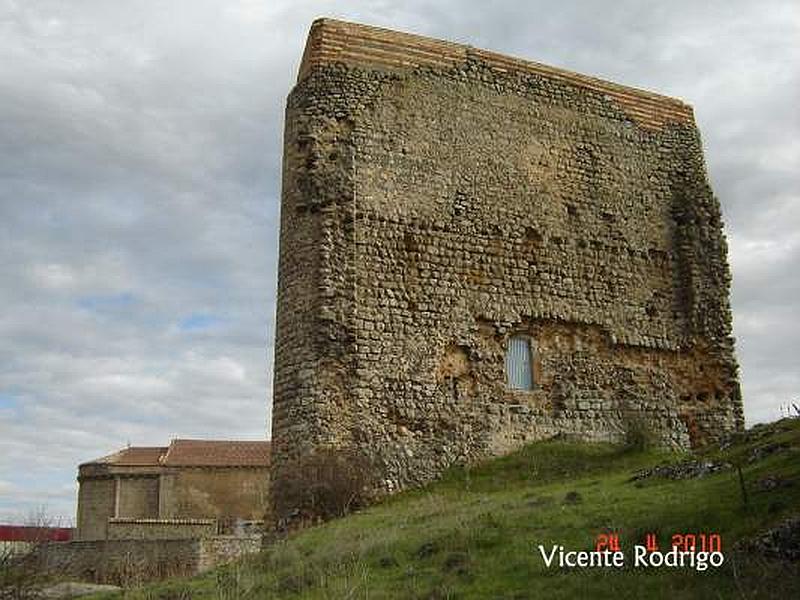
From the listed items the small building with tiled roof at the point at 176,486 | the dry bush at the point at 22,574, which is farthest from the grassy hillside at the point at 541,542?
the small building with tiled roof at the point at 176,486

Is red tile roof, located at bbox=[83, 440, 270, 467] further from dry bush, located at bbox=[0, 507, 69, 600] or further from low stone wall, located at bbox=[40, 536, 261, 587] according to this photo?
dry bush, located at bbox=[0, 507, 69, 600]

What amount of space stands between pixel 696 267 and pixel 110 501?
27.5 metres

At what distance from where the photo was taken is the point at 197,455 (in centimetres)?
3725

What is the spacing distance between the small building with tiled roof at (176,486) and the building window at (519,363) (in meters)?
20.8

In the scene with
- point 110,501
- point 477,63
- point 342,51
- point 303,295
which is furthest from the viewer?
point 110,501

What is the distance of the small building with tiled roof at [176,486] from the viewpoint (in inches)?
1410

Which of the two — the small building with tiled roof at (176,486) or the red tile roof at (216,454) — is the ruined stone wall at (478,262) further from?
the red tile roof at (216,454)

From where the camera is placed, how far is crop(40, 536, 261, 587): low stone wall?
57.0 ft

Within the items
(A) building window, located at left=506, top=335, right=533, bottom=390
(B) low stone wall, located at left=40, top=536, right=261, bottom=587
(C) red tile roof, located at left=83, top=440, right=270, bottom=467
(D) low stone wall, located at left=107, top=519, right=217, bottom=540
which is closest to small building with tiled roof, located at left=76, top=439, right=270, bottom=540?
(C) red tile roof, located at left=83, top=440, right=270, bottom=467

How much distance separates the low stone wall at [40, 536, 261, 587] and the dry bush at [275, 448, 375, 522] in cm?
400

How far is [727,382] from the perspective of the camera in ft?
57.9

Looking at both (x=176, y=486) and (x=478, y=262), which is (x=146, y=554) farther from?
(x=176, y=486)

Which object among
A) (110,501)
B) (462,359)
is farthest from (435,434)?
(110,501)

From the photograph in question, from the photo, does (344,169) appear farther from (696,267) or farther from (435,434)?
(696,267)
